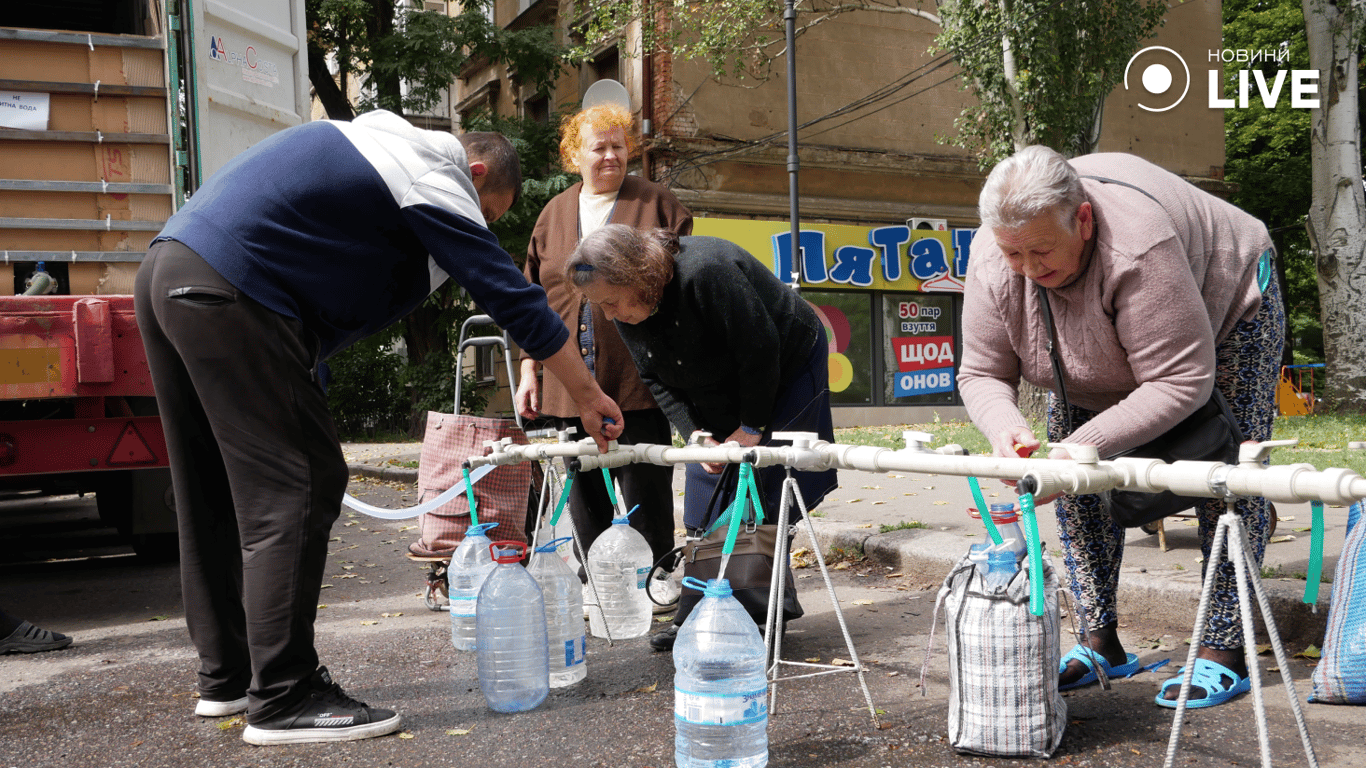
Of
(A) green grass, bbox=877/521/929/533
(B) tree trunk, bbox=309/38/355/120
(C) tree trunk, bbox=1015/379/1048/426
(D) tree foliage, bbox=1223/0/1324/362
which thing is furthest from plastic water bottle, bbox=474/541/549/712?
(D) tree foliage, bbox=1223/0/1324/362

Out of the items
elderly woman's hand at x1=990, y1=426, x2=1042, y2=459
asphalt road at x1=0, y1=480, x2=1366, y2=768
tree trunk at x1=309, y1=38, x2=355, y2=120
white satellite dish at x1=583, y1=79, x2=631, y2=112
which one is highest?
tree trunk at x1=309, y1=38, x2=355, y2=120

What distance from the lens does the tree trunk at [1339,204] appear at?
12.7 m

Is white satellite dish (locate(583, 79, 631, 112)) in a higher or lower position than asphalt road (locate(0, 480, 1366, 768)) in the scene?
higher

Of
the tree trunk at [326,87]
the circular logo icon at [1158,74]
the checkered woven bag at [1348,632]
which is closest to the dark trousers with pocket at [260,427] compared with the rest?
the checkered woven bag at [1348,632]

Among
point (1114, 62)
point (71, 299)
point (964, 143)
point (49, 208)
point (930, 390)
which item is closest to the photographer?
point (71, 299)

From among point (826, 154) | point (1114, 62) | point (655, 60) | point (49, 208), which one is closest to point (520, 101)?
point (655, 60)

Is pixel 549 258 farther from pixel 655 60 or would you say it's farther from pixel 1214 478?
pixel 655 60

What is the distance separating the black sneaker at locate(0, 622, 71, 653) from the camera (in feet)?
13.1

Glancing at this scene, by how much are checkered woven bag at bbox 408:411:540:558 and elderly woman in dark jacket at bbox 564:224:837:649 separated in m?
0.95

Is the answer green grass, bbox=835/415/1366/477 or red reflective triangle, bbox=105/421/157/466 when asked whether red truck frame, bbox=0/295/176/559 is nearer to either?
red reflective triangle, bbox=105/421/157/466

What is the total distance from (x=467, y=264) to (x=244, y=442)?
765 mm

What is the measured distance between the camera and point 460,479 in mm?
4449

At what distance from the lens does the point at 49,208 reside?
17.1 ft

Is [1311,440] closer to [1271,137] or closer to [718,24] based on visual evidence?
[718,24]
